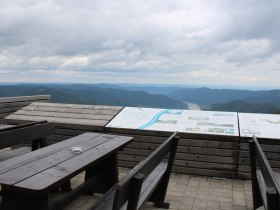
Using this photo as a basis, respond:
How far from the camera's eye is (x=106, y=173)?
437cm

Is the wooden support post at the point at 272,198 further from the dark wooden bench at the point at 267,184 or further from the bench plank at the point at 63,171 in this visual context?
the bench plank at the point at 63,171

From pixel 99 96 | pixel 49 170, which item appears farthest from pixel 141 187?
pixel 99 96

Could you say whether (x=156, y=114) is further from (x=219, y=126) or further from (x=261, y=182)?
(x=261, y=182)

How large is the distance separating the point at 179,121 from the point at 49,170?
3562 millimetres

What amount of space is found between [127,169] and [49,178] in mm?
3262

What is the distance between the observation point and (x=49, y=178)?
2.59 meters

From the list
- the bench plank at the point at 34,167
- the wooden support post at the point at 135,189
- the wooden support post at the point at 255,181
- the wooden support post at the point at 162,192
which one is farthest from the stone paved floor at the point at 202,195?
the wooden support post at the point at 135,189

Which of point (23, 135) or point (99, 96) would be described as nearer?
point (23, 135)

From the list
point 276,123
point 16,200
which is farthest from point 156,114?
point 16,200

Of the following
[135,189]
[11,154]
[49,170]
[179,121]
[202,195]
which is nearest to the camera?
[135,189]

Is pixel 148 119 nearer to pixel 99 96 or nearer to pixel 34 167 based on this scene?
pixel 34 167

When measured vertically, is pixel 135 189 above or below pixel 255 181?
above

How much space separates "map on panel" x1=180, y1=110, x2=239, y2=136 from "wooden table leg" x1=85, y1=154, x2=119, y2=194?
1.67m

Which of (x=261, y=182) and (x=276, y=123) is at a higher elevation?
(x=276, y=123)
